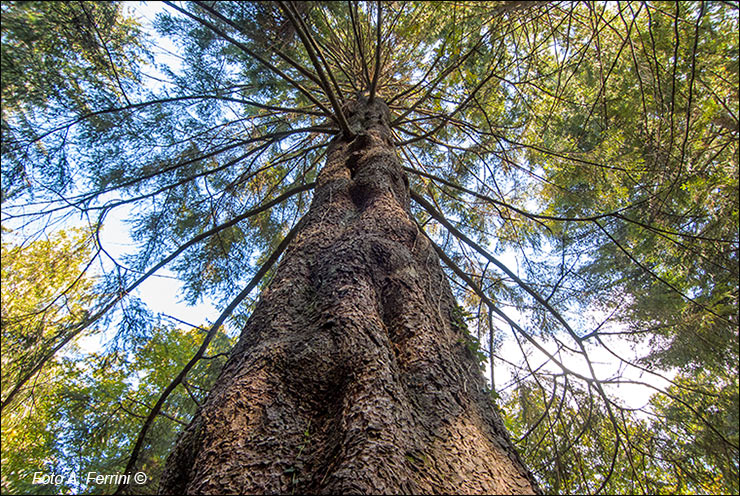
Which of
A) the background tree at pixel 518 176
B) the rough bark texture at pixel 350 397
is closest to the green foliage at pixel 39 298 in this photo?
the background tree at pixel 518 176

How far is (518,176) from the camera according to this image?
14.2 feet

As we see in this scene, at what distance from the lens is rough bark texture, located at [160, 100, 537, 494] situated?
0.81 meters

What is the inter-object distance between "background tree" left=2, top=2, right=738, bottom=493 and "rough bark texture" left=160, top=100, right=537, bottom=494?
39cm

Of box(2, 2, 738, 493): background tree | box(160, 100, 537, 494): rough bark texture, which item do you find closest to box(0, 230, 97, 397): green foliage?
box(2, 2, 738, 493): background tree

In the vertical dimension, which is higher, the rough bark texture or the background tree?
the background tree

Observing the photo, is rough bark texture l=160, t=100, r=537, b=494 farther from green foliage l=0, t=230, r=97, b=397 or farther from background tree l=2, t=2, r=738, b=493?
green foliage l=0, t=230, r=97, b=397

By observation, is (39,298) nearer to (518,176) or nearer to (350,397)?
(350,397)

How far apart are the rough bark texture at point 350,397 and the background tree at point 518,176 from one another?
39 centimetres

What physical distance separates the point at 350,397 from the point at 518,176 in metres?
4.08

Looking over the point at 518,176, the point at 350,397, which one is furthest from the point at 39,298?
the point at 518,176

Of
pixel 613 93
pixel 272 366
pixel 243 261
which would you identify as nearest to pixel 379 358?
pixel 272 366

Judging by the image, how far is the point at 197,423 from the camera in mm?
1010

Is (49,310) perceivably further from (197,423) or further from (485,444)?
(485,444)

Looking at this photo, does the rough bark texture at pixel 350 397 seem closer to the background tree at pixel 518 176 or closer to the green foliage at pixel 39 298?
the background tree at pixel 518 176
